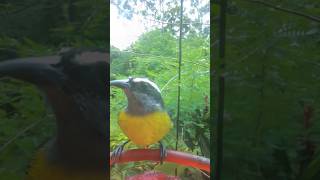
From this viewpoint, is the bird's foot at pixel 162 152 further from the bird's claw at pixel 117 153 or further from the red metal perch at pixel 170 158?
the bird's claw at pixel 117 153

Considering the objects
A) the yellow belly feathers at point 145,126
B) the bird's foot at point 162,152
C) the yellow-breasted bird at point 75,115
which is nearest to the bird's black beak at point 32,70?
the yellow-breasted bird at point 75,115

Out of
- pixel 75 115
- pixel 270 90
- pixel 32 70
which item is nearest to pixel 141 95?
pixel 75 115

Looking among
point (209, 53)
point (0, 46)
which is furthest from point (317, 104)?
point (0, 46)

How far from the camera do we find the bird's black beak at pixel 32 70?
77.8 inches

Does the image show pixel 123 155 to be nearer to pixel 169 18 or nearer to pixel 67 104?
pixel 67 104

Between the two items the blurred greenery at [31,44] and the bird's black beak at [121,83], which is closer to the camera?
the blurred greenery at [31,44]


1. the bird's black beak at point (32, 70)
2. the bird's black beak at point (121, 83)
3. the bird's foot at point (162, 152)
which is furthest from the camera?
the bird's foot at point (162, 152)

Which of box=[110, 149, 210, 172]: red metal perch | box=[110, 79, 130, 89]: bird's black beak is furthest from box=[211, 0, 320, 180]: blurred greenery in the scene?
box=[110, 79, 130, 89]: bird's black beak

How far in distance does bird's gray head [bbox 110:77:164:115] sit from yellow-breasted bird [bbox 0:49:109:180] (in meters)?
0.13

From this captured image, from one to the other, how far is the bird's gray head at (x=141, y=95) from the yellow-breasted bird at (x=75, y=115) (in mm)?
131

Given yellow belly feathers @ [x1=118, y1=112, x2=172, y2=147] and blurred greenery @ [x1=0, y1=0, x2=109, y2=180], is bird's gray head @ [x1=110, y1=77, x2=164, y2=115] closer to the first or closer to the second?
yellow belly feathers @ [x1=118, y1=112, x2=172, y2=147]

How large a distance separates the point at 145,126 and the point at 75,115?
337 mm

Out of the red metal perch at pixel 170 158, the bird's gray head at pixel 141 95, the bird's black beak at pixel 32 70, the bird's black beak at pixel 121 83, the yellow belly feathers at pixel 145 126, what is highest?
the bird's black beak at pixel 32 70

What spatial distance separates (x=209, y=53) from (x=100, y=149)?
711 mm
